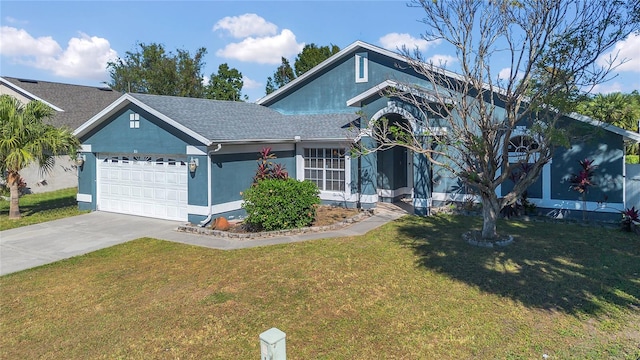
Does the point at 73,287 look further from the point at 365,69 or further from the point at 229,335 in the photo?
the point at 365,69

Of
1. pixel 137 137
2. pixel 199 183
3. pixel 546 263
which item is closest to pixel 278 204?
pixel 199 183

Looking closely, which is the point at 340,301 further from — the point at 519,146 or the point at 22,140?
the point at 22,140

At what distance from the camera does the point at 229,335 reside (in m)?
6.35

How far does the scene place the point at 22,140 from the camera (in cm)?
1541

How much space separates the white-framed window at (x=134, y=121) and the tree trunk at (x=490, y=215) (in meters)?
12.5

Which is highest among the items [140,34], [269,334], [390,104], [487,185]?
[140,34]

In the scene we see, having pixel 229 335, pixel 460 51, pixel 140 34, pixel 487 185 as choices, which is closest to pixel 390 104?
pixel 460 51

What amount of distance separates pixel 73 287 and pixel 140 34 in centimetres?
3943

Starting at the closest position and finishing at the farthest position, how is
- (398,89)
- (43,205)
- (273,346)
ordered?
1. (273,346)
2. (398,89)
3. (43,205)

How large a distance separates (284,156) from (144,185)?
5.66 metres

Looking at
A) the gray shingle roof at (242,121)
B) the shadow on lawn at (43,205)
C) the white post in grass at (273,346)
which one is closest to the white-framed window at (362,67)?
the gray shingle roof at (242,121)

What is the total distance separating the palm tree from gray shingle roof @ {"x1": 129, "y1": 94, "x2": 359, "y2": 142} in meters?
3.87

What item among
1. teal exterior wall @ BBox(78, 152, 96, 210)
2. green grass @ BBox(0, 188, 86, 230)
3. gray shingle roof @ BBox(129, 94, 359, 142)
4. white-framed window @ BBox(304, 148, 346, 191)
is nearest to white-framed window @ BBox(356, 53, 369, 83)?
gray shingle roof @ BBox(129, 94, 359, 142)

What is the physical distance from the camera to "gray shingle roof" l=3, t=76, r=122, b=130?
25.7m
